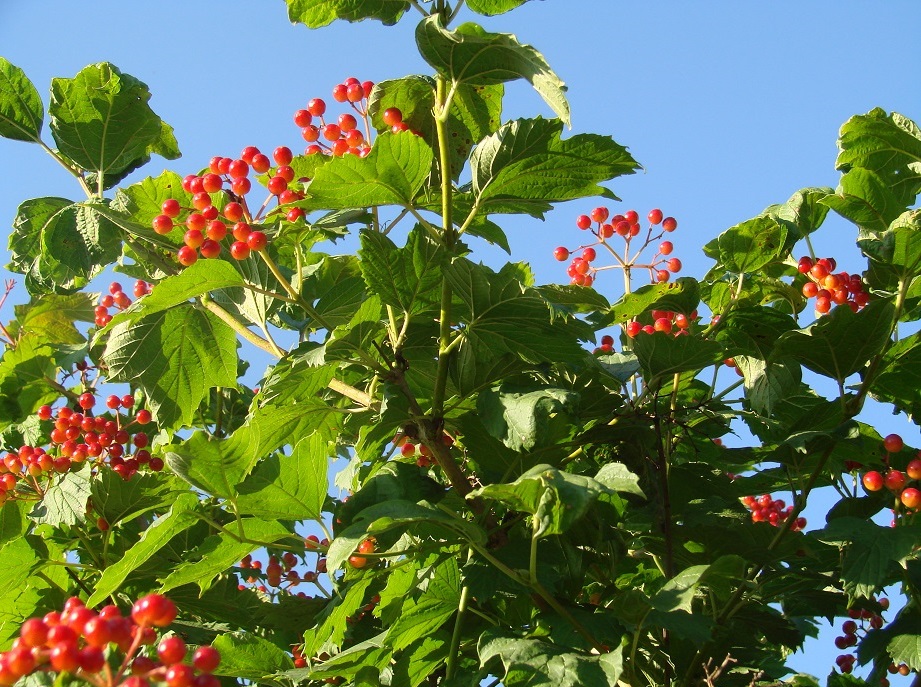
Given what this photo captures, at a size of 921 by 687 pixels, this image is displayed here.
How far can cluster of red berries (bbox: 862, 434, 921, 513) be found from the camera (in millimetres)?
2686

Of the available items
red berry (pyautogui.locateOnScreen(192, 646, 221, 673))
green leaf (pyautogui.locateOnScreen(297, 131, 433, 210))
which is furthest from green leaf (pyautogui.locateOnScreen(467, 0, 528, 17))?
red berry (pyautogui.locateOnScreen(192, 646, 221, 673))

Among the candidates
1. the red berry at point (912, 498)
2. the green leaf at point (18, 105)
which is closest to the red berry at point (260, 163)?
the green leaf at point (18, 105)

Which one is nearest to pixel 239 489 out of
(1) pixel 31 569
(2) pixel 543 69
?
(1) pixel 31 569

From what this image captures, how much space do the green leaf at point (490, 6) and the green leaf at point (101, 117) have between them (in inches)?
49.1

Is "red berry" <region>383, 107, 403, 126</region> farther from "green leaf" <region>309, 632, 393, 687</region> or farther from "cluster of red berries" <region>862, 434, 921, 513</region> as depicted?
"cluster of red berries" <region>862, 434, 921, 513</region>

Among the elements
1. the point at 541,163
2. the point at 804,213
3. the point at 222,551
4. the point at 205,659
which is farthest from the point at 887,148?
the point at 205,659

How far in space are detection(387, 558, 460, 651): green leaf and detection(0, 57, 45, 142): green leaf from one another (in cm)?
207

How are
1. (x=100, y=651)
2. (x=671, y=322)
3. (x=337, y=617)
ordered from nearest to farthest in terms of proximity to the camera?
(x=100, y=651) < (x=337, y=617) < (x=671, y=322)

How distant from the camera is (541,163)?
2467 mm

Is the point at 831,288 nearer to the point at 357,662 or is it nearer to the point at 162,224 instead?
the point at 357,662

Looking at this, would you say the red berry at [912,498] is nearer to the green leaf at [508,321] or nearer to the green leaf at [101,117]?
the green leaf at [508,321]

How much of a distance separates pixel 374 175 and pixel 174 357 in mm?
984

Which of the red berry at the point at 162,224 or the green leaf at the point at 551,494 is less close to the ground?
the red berry at the point at 162,224

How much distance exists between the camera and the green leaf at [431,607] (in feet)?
8.41
